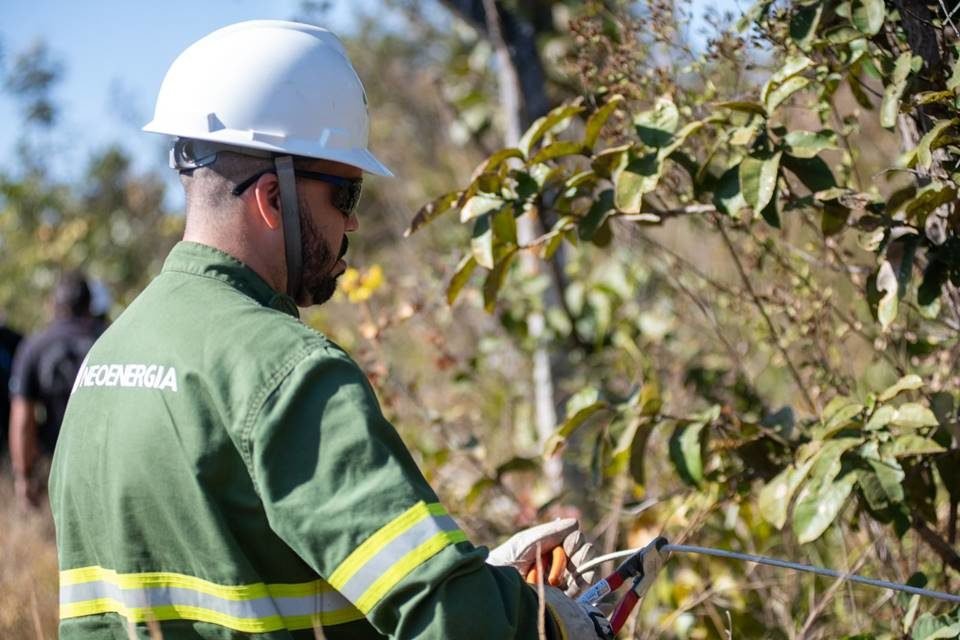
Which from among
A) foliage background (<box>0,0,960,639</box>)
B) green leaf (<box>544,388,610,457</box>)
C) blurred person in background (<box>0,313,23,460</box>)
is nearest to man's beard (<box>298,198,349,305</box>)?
foliage background (<box>0,0,960,639</box>)

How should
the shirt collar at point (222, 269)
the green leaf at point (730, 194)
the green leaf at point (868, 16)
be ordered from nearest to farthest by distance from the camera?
1. the shirt collar at point (222, 269)
2. the green leaf at point (868, 16)
3. the green leaf at point (730, 194)

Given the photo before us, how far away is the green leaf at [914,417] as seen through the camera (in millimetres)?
2453

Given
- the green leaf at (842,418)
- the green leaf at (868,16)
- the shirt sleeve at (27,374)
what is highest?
the green leaf at (868,16)

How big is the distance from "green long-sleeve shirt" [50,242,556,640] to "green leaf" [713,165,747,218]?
1.17 metres

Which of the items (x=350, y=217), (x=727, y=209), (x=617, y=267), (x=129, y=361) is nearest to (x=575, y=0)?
(x=617, y=267)

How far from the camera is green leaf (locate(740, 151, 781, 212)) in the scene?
8.44 ft

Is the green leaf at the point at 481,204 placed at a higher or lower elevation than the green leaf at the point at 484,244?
higher

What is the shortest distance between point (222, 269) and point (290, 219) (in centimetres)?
15

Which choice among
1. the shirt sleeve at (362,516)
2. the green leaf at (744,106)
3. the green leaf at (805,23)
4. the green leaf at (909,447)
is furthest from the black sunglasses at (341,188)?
the green leaf at (909,447)

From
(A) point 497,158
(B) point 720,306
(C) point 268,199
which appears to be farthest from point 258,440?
(B) point 720,306

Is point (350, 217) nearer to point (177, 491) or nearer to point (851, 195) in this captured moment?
point (177, 491)

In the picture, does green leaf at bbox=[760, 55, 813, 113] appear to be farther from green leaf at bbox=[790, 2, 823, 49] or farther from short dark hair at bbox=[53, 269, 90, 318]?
short dark hair at bbox=[53, 269, 90, 318]

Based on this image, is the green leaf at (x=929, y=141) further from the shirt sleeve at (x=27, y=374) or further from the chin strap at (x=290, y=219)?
the shirt sleeve at (x=27, y=374)

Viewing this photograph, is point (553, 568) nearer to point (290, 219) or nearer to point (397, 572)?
point (397, 572)
